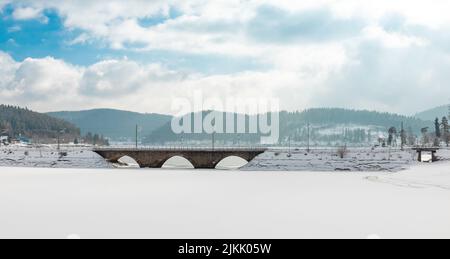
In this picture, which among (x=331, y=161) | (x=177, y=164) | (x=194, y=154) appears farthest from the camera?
(x=177, y=164)

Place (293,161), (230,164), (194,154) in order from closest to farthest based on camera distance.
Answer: (293,161), (194,154), (230,164)

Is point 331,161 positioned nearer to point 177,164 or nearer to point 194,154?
point 194,154

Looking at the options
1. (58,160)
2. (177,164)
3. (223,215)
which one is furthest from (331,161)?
(223,215)

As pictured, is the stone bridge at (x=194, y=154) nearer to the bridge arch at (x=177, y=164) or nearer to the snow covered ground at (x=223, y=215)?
the bridge arch at (x=177, y=164)

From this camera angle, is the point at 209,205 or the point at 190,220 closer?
the point at 190,220

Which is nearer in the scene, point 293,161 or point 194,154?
point 293,161

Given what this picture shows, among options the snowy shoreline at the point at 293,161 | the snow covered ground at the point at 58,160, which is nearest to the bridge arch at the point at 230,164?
the snowy shoreline at the point at 293,161

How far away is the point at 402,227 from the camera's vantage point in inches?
643

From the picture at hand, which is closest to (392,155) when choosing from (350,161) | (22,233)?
(350,161)

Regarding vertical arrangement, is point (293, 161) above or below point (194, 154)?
below

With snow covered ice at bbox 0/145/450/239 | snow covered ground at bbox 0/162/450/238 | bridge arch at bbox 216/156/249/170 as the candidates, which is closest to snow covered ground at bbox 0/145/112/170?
bridge arch at bbox 216/156/249/170
